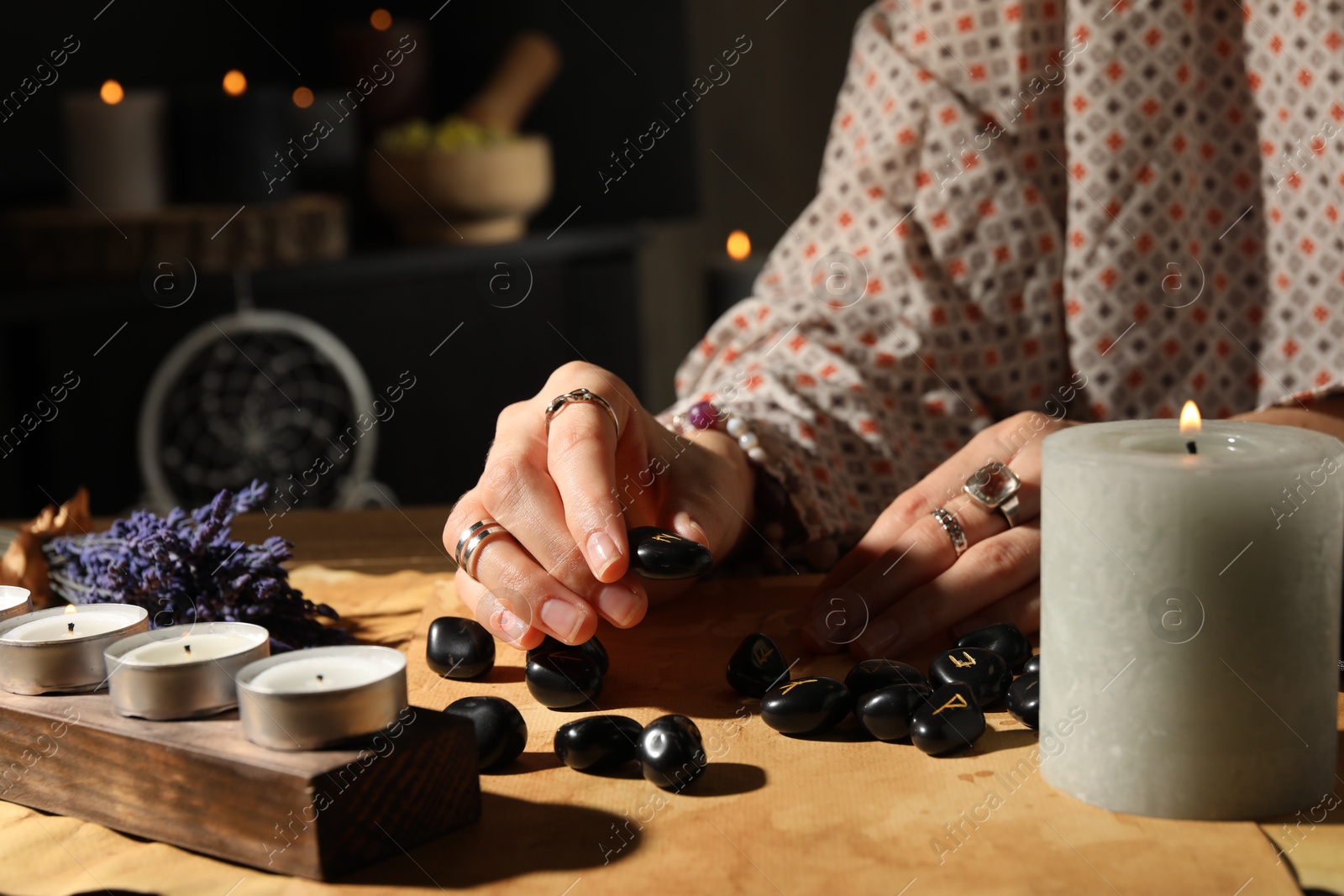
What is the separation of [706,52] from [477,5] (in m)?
0.59

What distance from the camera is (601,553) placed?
62cm

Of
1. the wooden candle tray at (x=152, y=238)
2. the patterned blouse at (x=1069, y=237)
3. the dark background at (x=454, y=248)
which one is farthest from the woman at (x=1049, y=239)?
the wooden candle tray at (x=152, y=238)

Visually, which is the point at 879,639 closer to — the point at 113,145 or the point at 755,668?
the point at 755,668

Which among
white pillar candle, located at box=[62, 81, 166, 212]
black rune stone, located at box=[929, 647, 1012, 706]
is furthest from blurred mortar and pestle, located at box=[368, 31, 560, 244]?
black rune stone, located at box=[929, 647, 1012, 706]

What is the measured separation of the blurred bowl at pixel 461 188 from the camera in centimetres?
237

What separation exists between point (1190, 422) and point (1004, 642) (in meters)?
0.18

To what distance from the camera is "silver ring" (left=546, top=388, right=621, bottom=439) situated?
71cm

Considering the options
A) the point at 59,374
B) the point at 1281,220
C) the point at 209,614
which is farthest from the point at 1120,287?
the point at 59,374

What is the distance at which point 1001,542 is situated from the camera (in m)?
0.71

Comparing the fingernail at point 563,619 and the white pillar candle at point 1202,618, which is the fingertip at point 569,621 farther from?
the white pillar candle at point 1202,618

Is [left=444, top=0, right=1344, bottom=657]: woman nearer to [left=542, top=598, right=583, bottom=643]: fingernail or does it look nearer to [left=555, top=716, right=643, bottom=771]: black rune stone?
[left=542, top=598, right=583, bottom=643]: fingernail

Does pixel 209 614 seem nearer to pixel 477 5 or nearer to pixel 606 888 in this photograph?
pixel 606 888

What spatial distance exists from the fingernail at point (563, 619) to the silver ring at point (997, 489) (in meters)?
0.27

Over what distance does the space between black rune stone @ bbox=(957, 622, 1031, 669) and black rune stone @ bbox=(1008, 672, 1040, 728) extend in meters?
0.06
